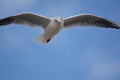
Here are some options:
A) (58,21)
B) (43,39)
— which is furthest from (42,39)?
(58,21)

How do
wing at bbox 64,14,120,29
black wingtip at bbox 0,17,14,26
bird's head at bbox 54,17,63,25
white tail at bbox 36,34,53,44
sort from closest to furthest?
bird's head at bbox 54,17,63,25 → white tail at bbox 36,34,53,44 → black wingtip at bbox 0,17,14,26 → wing at bbox 64,14,120,29

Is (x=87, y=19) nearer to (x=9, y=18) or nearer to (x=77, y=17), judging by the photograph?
(x=77, y=17)

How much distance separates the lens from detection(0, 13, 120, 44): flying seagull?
8.62m

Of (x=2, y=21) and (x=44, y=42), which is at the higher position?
(x=2, y=21)

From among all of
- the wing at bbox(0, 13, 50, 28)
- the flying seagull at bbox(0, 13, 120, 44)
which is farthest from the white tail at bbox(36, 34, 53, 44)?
the wing at bbox(0, 13, 50, 28)

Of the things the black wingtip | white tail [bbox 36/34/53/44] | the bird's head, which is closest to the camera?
the bird's head

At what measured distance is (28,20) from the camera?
29.6 feet

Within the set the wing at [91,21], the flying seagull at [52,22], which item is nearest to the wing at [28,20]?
the flying seagull at [52,22]

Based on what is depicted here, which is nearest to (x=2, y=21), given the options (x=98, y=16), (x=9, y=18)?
(x=9, y=18)

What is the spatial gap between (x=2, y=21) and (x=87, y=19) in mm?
1822

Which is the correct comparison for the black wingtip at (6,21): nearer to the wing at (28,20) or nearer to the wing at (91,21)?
the wing at (28,20)

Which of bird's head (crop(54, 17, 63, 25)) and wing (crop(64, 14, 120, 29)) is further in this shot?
wing (crop(64, 14, 120, 29))

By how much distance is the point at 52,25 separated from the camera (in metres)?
8.63

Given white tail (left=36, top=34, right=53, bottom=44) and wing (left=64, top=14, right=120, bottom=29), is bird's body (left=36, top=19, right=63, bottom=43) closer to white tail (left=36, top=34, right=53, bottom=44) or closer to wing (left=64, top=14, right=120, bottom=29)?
white tail (left=36, top=34, right=53, bottom=44)
